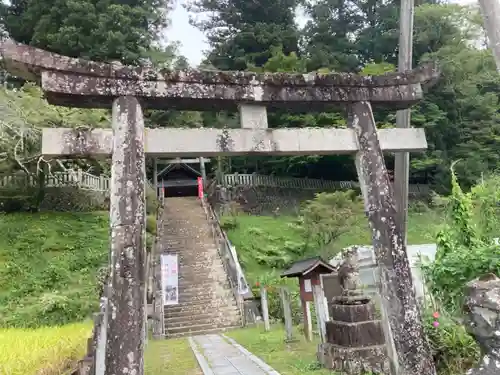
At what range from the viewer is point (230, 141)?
19.6ft

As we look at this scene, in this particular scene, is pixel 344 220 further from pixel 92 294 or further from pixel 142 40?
pixel 142 40

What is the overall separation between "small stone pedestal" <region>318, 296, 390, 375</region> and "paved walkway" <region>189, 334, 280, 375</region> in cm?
99

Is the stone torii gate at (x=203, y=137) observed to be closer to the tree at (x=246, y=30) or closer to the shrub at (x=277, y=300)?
the shrub at (x=277, y=300)

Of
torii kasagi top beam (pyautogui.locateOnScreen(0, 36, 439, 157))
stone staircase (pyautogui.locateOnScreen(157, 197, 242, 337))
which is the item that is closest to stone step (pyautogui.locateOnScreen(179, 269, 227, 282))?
stone staircase (pyautogui.locateOnScreen(157, 197, 242, 337))

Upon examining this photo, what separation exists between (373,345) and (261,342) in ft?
13.1

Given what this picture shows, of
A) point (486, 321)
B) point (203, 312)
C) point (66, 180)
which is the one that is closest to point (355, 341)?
point (486, 321)

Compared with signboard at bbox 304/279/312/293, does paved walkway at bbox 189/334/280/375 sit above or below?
below

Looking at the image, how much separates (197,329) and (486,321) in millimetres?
11420

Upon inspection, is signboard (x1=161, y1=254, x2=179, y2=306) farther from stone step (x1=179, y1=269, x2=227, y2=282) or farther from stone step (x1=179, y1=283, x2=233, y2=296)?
stone step (x1=179, y1=269, x2=227, y2=282)

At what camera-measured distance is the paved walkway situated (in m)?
7.45

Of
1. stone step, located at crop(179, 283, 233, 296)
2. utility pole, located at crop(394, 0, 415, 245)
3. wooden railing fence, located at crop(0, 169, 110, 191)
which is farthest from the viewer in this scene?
wooden railing fence, located at crop(0, 169, 110, 191)

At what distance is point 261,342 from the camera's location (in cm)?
1036

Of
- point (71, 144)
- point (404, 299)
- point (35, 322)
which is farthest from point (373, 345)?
point (35, 322)

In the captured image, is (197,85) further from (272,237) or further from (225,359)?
(272,237)
